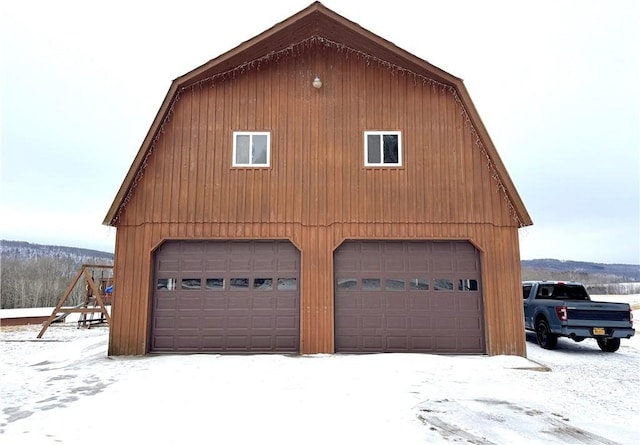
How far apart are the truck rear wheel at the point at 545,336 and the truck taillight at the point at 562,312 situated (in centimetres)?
75

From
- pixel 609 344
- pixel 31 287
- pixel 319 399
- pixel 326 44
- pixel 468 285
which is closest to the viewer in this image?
pixel 319 399

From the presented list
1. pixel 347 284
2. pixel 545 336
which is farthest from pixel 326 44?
pixel 545 336

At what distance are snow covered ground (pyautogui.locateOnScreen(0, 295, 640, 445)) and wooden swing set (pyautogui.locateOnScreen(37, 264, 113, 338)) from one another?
177 inches

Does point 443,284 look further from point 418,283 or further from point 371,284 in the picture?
point 371,284

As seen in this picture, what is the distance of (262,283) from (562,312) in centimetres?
792

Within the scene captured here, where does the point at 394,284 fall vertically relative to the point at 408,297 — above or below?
above

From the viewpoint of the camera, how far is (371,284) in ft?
32.2

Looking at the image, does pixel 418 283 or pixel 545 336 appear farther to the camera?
pixel 545 336

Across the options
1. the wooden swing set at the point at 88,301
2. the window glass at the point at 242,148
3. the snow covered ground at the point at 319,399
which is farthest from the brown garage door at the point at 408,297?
the wooden swing set at the point at 88,301

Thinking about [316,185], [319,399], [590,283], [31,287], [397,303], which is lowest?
[590,283]

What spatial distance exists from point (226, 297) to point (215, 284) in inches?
17.3

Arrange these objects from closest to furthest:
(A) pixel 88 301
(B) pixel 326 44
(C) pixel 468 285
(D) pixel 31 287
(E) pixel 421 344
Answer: (E) pixel 421 344 < (C) pixel 468 285 < (B) pixel 326 44 < (A) pixel 88 301 < (D) pixel 31 287

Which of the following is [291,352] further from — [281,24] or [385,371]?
[281,24]

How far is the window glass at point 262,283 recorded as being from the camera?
31.9ft
